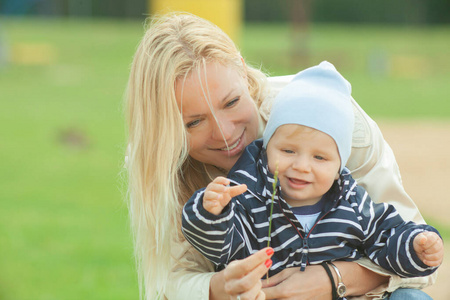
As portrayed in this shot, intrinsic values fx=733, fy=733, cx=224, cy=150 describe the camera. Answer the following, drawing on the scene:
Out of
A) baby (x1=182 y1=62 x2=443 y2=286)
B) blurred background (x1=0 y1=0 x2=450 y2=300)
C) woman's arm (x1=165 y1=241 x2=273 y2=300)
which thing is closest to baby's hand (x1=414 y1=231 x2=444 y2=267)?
baby (x1=182 y1=62 x2=443 y2=286)

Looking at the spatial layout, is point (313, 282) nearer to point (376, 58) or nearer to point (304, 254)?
point (304, 254)

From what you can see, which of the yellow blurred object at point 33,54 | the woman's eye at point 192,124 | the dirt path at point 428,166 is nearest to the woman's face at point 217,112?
the woman's eye at point 192,124

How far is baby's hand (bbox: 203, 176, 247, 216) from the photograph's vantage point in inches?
86.8

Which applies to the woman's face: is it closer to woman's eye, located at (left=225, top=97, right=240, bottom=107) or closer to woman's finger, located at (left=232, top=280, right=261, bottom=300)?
woman's eye, located at (left=225, top=97, right=240, bottom=107)

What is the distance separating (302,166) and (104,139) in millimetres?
8907

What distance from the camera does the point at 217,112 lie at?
2.72 metres

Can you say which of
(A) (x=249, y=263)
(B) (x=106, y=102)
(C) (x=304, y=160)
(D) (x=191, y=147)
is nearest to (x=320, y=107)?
(C) (x=304, y=160)

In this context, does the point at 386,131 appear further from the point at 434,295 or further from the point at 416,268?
the point at 416,268

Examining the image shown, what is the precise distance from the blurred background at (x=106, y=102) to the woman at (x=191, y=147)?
0.63 metres

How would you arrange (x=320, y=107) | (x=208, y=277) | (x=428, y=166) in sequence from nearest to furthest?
(x=320, y=107) < (x=208, y=277) < (x=428, y=166)

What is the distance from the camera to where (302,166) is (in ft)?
8.05

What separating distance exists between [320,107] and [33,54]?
74.2 ft

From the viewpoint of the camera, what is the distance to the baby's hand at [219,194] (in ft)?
7.23

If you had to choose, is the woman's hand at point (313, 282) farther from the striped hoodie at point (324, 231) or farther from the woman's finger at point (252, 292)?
the woman's finger at point (252, 292)
